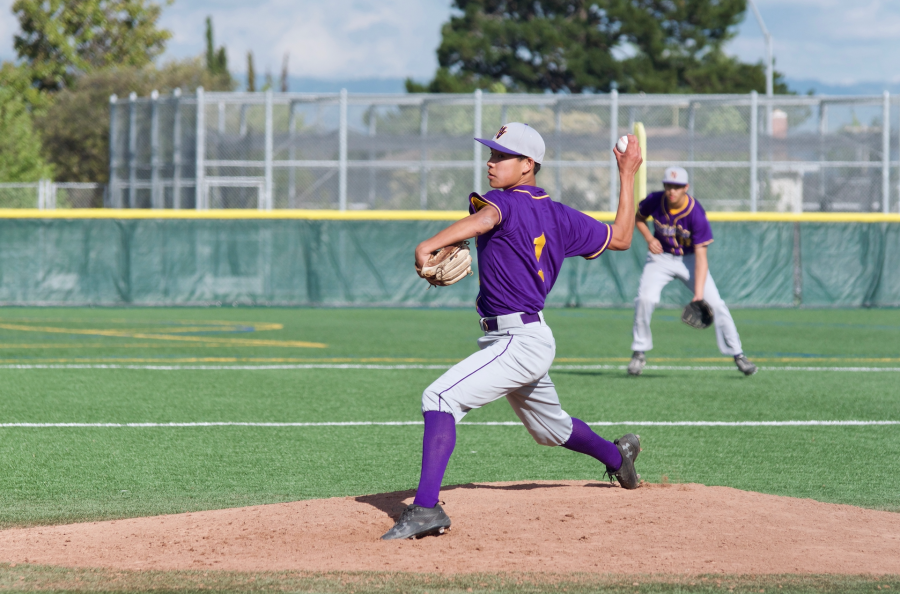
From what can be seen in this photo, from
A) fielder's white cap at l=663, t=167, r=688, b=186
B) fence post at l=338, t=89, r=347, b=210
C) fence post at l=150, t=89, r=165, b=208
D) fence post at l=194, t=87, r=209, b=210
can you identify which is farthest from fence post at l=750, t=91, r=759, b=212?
fence post at l=150, t=89, r=165, b=208

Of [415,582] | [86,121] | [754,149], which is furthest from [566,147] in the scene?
[86,121]

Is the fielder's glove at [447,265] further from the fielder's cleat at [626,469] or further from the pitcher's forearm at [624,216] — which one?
the fielder's cleat at [626,469]

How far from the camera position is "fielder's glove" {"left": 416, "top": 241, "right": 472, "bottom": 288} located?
4184 mm

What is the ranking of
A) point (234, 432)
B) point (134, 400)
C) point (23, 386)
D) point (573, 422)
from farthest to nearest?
point (23, 386)
point (134, 400)
point (234, 432)
point (573, 422)

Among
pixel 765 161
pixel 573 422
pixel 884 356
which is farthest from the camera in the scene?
pixel 765 161

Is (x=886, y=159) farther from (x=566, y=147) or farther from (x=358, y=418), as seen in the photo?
(x=358, y=418)

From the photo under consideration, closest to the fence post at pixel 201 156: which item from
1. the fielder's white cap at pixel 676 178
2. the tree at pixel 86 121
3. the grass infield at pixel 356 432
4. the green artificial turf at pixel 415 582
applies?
the grass infield at pixel 356 432

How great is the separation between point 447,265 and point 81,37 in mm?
51258

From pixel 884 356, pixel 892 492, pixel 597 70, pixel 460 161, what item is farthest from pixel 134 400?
pixel 597 70

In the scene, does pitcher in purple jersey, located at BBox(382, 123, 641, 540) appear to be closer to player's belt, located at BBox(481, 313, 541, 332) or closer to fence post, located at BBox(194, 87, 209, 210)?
player's belt, located at BBox(481, 313, 541, 332)

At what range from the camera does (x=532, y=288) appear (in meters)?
4.48

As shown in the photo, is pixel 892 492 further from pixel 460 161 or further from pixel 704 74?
pixel 704 74

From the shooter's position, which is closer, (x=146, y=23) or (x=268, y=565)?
(x=268, y=565)

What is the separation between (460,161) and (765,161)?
683cm
